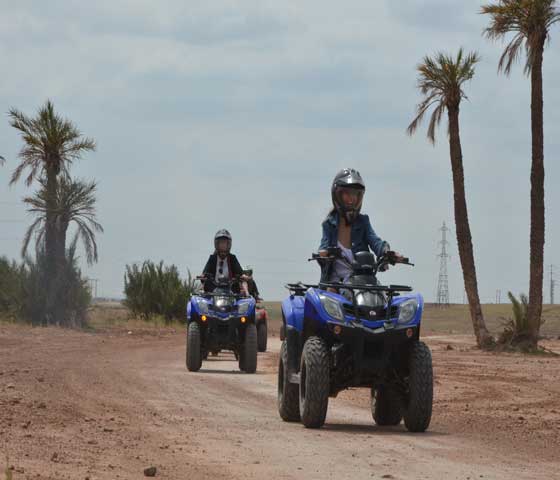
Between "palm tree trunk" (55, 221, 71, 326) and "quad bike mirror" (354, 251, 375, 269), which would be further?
"palm tree trunk" (55, 221, 71, 326)

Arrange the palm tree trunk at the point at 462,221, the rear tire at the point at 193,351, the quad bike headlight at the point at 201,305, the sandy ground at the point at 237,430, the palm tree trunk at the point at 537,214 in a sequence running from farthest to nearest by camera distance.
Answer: the palm tree trunk at the point at 462,221 < the palm tree trunk at the point at 537,214 < the quad bike headlight at the point at 201,305 < the rear tire at the point at 193,351 < the sandy ground at the point at 237,430

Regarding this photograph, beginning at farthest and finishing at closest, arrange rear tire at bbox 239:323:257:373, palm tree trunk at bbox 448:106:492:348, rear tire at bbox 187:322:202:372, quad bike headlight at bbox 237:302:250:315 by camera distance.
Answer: palm tree trunk at bbox 448:106:492:348 → quad bike headlight at bbox 237:302:250:315 → rear tire at bbox 239:323:257:373 → rear tire at bbox 187:322:202:372

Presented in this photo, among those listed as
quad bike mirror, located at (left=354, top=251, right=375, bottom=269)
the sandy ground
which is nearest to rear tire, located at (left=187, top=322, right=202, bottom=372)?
the sandy ground

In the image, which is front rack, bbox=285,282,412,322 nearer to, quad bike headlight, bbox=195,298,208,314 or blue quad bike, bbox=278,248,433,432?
blue quad bike, bbox=278,248,433,432

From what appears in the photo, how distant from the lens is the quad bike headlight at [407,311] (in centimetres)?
1141

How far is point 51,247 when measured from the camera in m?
43.9

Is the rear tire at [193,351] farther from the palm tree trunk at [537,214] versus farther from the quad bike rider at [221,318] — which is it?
the palm tree trunk at [537,214]

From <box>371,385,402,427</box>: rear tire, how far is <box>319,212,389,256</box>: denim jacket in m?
1.36

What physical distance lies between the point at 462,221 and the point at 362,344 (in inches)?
948

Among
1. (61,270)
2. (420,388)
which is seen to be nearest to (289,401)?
(420,388)

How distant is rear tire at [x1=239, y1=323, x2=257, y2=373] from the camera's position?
2100 centimetres

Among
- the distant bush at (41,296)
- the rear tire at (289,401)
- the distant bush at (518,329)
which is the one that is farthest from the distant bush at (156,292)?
the rear tire at (289,401)

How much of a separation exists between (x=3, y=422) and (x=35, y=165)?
32619mm

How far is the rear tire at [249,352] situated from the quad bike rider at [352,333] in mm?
8540
